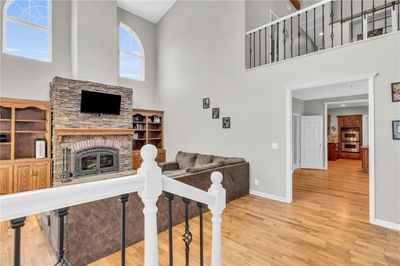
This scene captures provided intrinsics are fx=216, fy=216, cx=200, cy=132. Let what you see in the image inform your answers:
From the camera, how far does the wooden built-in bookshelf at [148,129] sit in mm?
7002

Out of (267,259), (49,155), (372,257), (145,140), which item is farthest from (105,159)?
(372,257)

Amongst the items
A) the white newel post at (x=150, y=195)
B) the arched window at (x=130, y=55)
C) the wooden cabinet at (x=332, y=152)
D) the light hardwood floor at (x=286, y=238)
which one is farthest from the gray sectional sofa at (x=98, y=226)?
the wooden cabinet at (x=332, y=152)

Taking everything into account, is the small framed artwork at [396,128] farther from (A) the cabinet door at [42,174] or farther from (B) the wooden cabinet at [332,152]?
(B) the wooden cabinet at [332,152]

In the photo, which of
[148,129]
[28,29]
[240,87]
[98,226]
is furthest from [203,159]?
A: [28,29]

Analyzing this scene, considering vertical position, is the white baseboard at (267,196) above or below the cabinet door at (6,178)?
below

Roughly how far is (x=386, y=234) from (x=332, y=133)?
883cm

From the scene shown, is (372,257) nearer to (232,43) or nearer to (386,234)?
(386,234)

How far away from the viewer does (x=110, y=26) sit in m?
→ 5.91

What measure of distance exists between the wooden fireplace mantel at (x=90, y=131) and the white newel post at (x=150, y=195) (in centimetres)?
476

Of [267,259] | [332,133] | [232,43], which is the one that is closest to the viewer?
[267,259]

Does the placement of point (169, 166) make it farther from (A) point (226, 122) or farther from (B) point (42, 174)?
(B) point (42, 174)

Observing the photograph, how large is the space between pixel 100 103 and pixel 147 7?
3614 millimetres

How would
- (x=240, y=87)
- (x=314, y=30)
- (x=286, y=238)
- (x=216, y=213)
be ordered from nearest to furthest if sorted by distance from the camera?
1. (x=216, y=213)
2. (x=286, y=238)
3. (x=314, y=30)
4. (x=240, y=87)

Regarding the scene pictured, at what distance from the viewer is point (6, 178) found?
15.1ft
